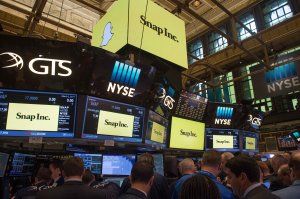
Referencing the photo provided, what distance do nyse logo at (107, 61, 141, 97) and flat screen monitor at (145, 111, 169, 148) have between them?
1.76 ft

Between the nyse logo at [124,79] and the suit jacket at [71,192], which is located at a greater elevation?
the nyse logo at [124,79]

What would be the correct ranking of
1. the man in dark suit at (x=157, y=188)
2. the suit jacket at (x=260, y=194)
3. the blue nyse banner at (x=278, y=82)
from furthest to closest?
the blue nyse banner at (x=278, y=82), the man in dark suit at (x=157, y=188), the suit jacket at (x=260, y=194)

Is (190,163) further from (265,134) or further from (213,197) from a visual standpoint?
(265,134)

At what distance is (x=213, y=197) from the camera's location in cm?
122

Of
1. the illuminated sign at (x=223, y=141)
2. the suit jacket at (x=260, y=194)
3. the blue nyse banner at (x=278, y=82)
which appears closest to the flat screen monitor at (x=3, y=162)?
the suit jacket at (x=260, y=194)

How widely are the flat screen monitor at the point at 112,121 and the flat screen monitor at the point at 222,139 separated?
2341 mm

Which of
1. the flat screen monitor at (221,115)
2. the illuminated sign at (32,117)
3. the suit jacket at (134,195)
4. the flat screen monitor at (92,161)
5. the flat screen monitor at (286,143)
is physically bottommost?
the suit jacket at (134,195)

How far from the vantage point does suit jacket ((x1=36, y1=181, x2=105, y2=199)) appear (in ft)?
7.04

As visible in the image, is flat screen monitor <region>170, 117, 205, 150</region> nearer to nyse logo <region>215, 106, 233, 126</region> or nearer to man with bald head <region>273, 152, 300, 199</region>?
nyse logo <region>215, 106, 233, 126</region>

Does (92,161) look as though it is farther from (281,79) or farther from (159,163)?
(281,79)

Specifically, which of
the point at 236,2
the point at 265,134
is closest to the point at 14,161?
the point at 236,2

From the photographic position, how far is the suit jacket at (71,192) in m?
2.14

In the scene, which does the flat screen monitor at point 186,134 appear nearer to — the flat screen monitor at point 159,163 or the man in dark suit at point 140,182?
the flat screen monitor at point 159,163

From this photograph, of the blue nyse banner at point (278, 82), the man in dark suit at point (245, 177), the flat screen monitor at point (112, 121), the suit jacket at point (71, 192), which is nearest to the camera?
the man in dark suit at point (245, 177)
